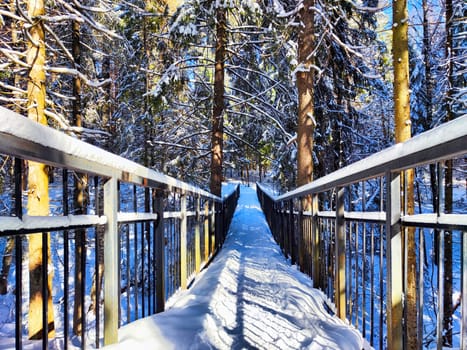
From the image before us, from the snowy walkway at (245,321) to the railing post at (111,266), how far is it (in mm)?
113

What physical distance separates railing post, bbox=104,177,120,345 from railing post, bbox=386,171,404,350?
152cm

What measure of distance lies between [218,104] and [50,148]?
1071 cm

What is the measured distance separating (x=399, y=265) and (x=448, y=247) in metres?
8.15

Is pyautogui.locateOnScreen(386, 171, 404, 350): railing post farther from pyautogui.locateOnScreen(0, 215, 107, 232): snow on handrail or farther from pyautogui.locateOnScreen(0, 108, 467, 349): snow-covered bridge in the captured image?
pyautogui.locateOnScreen(0, 215, 107, 232): snow on handrail

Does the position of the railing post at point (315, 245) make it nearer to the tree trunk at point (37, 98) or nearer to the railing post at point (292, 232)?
the railing post at point (292, 232)

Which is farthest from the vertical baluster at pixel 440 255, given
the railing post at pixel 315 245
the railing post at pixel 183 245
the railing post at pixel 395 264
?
the railing post at pixel 183 245

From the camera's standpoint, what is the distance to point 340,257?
339 centimetres

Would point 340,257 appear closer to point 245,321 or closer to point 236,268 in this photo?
point 245,321

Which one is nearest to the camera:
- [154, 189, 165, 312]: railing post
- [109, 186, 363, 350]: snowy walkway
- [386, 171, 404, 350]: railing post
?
[386, 171, 404, 350]: railing post

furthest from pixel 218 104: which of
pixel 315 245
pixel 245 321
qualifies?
pixel 245 321

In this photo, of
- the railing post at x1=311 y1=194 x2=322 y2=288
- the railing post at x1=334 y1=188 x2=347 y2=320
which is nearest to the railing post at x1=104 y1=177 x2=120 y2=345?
the railing post at x1=334 y1=188 x2=347 y2=320

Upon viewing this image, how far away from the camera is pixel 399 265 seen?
2.05m

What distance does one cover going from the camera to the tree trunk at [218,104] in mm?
11655

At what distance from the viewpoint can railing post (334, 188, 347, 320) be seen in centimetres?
329
